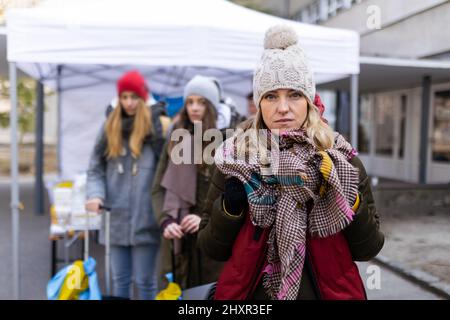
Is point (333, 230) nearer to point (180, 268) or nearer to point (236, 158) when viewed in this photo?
point (236, 158)

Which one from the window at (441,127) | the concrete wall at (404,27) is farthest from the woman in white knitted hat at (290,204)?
the window at (441,127)

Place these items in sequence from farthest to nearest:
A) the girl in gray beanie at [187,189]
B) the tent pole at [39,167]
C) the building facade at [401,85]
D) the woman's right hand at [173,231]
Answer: the tent pole at [39,167] → the building facade at [401,85] → the girl in gray beanie at [187,189] → the woman's right hand at [173,231]

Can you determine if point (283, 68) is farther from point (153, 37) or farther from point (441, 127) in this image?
point (441, 127)

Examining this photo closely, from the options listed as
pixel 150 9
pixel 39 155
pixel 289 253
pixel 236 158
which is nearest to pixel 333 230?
pixel 289 253

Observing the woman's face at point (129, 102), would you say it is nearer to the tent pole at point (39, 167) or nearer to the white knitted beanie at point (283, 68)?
the white knitted beanie at point (283, 68)

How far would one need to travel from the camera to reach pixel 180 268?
2611 millimetres

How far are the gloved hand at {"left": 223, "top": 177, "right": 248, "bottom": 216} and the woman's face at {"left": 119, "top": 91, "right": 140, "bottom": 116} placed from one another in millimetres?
1725

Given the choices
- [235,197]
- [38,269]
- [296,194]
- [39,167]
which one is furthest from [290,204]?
[39,167]

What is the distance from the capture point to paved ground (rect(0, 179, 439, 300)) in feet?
12.3

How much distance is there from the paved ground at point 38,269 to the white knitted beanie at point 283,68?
5.38ft

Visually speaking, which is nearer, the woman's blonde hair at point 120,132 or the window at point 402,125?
the woman's blonde hair at point 120,132

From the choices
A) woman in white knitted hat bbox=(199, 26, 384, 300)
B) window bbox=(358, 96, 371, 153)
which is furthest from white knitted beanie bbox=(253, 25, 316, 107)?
window bbox=(358, 96, 371, 153)

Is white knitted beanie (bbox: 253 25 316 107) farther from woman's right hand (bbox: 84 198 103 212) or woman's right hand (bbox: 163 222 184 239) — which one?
woman's right hand (bbox: 84 198 103 212)

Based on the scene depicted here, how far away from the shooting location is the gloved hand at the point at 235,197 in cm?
128
